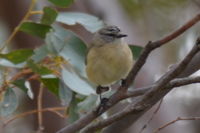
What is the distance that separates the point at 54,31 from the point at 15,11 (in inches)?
51.2

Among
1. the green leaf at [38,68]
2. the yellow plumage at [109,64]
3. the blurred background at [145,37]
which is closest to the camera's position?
the green leaf at [38,68]

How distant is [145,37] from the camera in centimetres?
360

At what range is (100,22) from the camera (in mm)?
2070

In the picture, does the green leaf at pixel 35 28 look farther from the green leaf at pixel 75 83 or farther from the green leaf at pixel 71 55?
the green leaf at pixel 75 83

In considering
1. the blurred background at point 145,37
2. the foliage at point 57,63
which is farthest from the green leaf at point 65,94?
the blurred background at point 145,37

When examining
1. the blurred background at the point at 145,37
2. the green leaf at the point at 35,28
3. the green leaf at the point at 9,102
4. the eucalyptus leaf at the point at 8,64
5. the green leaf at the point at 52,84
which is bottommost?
the blurred background at the point at 145,37

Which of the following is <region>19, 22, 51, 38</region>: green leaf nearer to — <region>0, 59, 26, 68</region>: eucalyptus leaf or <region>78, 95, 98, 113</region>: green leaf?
<region>0, 59, 26, 68</region>: eucalyptus leaf

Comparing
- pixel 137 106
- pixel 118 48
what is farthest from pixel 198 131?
pixel 137 106

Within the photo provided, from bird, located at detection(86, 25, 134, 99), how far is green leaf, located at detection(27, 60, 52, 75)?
214mm

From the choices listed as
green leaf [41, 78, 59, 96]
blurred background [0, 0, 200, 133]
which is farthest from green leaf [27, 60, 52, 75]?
blurred background [0, 0, 200, 133]

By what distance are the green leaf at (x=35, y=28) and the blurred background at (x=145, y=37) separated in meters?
0.97

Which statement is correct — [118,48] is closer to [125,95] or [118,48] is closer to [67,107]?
[67,107]

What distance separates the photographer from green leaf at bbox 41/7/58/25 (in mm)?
1861

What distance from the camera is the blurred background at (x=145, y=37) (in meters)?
2.99
